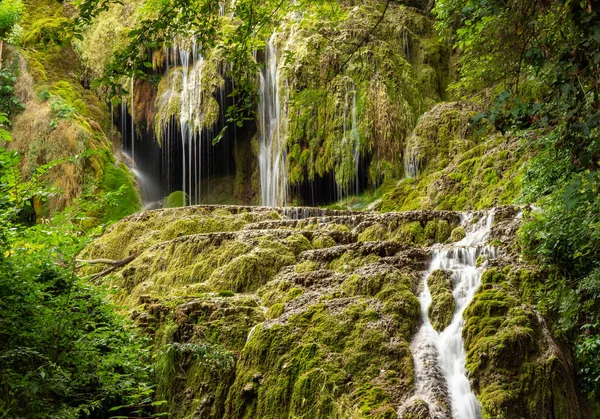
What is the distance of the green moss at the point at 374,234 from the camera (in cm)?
1025

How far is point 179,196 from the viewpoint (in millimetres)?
23547

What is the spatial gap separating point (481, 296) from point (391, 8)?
1979 cm

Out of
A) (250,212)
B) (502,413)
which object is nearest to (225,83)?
(250,212)

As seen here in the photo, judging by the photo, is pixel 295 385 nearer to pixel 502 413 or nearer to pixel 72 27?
pixel 502 413

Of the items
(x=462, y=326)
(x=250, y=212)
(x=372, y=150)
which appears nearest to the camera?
(x=462, y=326)

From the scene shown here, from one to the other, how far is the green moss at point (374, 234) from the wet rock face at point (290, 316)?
0.04 m

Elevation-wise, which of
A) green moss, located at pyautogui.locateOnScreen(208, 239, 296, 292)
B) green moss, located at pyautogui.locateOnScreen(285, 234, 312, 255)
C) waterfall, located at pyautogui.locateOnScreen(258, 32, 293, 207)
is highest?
waterfall, located at pyautogui.locateOnScreen(258, 32, 293, 207)

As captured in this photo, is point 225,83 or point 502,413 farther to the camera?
point 225,83

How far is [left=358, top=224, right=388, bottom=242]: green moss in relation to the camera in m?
10.2

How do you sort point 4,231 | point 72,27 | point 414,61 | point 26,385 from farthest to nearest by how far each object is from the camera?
1. point 414,61
2. point 4,231
3. point 26,385
4. point 72,27

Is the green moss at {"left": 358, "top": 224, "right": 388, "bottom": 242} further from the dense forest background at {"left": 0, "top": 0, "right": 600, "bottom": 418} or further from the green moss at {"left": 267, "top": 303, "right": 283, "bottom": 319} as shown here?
the green moss at {"left": 267, "top": 303, "right": 283, "bottom": 319}

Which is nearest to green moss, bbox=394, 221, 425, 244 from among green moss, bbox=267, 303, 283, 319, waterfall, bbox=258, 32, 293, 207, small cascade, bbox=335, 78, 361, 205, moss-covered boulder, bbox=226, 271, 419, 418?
moss-covered boulder, bbox=226, 271, 419, 418

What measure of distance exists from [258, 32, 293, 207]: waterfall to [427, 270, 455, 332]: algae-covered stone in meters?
13.5

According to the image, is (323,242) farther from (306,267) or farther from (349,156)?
(349,156)
